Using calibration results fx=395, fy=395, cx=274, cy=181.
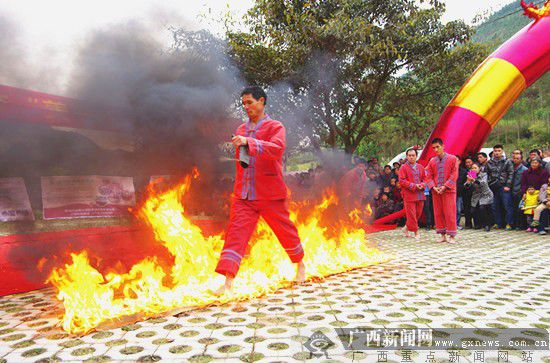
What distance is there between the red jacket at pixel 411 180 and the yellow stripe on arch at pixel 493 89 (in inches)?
73.5

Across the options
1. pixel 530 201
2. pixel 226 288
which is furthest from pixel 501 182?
pixel 226 288

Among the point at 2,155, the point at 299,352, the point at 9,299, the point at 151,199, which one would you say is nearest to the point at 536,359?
the point at 299,352

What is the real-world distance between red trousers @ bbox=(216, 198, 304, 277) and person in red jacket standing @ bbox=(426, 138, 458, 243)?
12.9 feet

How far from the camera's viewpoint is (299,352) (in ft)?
6.84

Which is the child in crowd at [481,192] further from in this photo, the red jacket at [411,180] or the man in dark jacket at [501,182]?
the red jacket at [411,180]

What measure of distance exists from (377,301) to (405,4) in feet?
25.0

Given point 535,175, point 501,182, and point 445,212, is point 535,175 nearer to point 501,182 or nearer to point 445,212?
point 501,182

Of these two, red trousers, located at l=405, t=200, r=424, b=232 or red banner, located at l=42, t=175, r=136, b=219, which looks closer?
red banner, located at l=42, t=175, r=136, b=219

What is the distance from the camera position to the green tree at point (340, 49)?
8.02m

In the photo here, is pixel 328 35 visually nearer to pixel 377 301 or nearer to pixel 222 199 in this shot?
pixel 222 199

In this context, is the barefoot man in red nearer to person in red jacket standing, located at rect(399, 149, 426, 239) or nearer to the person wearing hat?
person in red jacket standing, located at rect(399, 149, 426, 239)

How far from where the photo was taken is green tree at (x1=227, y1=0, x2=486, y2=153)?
26.3 ft

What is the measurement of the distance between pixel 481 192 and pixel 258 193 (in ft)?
21.5

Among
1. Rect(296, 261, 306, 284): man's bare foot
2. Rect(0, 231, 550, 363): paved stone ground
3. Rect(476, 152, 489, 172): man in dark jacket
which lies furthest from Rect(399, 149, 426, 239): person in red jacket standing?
Rect(296, 261, 306, 284): man's bare foot
